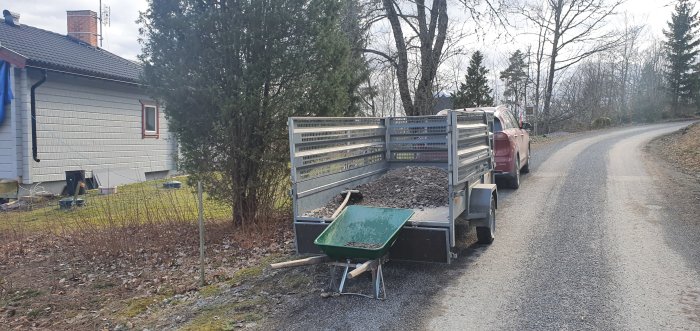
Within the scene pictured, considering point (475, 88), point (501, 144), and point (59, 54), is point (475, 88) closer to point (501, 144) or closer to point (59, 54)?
point (501, 144)

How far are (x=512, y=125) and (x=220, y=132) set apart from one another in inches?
277

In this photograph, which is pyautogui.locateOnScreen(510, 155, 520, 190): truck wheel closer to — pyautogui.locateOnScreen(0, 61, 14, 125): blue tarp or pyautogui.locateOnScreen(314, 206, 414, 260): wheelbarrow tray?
pyautogui.locateOnScreen(314, 206, 414, 260): wheelbarrow tray

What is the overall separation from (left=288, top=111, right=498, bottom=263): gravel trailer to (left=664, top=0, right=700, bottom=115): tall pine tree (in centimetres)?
5008

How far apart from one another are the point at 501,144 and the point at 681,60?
158ft

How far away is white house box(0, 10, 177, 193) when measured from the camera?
1321cm

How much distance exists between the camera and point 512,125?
1170 cm

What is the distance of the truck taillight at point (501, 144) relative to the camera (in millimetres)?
10586

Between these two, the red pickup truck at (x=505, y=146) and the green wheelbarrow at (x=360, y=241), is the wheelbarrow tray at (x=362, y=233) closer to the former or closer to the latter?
the green wheelbarrow at (x=360, y=241)

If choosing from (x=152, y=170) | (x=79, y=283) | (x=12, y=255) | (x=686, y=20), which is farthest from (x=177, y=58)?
(x=686, y=20)

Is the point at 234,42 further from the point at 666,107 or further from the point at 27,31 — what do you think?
Result: the point at 666,107

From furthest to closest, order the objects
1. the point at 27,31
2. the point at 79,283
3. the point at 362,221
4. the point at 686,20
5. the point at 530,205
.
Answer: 1. the point at 686,20
2. the point at 27,31
3. the point at 530,205
4. the point at 79,283
5. the point at 362,221

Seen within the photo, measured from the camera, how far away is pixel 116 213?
30.1ft

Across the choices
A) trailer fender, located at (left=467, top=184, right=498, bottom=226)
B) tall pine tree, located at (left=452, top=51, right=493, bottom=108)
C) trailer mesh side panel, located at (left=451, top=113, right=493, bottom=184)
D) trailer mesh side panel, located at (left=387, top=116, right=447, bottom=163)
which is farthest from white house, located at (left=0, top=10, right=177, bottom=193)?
tall pine tree, located at (left=452, top=51, right=493, bottom=108)

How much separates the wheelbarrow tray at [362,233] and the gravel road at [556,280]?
0.54 metres
